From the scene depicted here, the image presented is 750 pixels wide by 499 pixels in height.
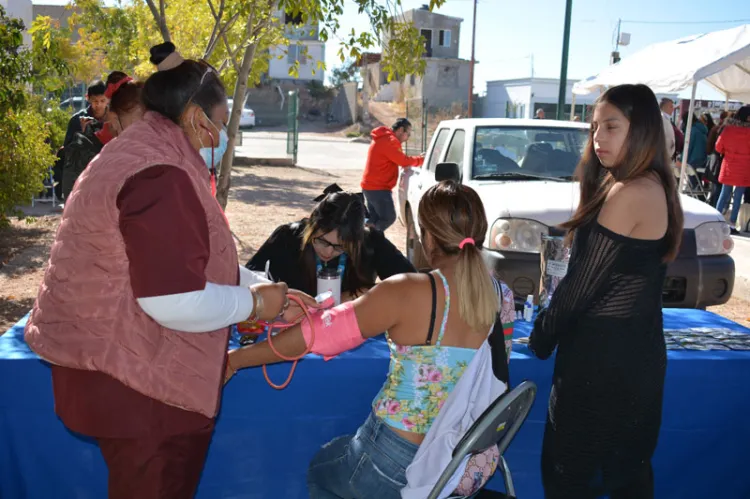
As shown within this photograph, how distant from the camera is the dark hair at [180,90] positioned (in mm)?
1740

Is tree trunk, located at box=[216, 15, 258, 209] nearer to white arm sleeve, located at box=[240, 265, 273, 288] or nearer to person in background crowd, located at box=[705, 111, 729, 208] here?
white arm sleeve, located at box=[240, 265, 273, 288]

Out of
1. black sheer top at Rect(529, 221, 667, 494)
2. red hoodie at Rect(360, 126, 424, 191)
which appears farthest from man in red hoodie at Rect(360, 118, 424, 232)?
black sheer top at Rect(529, 221, 667, 494)

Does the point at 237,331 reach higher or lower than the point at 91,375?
lower

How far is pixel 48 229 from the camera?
10203 millimetres

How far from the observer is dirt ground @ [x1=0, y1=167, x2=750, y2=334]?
23.1 ft

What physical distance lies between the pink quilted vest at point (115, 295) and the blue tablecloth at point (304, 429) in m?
0.94

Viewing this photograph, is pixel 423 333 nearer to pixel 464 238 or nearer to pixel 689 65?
pixel 464 238

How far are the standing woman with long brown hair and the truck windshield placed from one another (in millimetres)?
3985

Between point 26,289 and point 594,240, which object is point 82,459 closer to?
point 594,240

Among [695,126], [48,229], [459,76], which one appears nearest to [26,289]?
[48,229]

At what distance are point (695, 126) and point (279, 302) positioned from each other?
1350cm

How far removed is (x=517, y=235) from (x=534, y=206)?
269mm

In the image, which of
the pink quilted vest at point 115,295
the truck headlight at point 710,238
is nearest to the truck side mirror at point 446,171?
the truck headlight at point 710,238

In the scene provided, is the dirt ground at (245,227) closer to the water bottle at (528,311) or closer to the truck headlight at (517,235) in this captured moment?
the truck headlight at (517,235)
